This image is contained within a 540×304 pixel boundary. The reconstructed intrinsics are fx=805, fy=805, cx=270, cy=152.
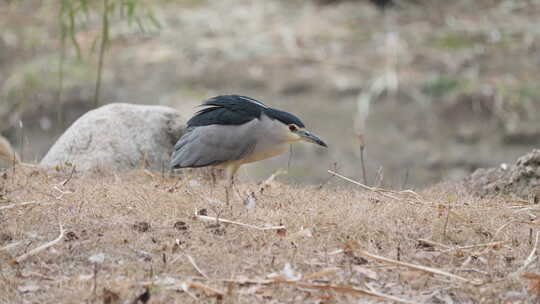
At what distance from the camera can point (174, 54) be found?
12289 millimetres

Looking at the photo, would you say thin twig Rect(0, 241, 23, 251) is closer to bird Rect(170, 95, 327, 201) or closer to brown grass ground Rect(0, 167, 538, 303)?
brown grass ground Rect(0, 167, 538, 303)

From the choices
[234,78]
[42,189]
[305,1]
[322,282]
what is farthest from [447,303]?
[305,1]

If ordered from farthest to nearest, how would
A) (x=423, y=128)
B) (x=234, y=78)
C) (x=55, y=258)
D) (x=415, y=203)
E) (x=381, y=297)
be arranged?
(x=234, y=78) → (x=423, y=128) → (x=415, y=203) → (x=55, y=258) → (x=381, y=297)

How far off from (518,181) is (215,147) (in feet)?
7.75

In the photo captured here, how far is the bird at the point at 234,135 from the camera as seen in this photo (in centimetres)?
608

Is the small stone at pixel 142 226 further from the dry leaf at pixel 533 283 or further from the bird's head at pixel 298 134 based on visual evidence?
the dry leaf at pixel 533 283

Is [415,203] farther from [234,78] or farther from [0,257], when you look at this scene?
[234,78]

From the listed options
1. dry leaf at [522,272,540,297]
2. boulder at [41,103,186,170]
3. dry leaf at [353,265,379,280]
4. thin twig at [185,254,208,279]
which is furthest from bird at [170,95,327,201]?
dry leaf at [522,272,540,297]

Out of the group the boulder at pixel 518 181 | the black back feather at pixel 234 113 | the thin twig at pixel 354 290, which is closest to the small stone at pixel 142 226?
the thin twig at pixel 354 290

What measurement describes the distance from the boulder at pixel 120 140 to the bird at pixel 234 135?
56 centimetres

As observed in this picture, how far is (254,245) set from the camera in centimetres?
462

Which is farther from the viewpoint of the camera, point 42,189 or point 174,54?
→ point 174,54

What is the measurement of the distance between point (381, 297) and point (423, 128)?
6850 mm

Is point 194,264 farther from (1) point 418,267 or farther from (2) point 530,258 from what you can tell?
(2) point 530,258
